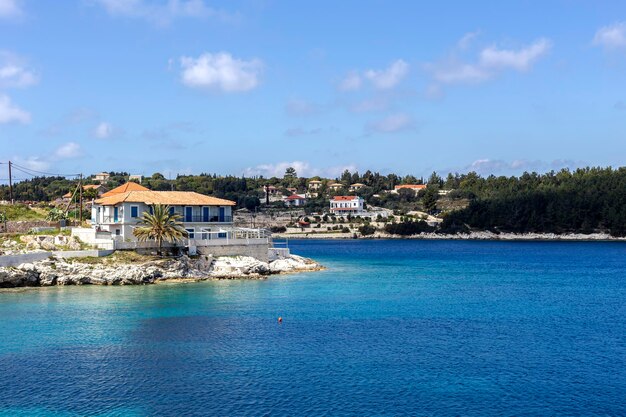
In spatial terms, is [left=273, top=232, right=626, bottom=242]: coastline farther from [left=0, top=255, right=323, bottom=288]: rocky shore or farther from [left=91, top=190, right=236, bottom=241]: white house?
[left=0, top=255, right=323, bottom=288]: rocky shore

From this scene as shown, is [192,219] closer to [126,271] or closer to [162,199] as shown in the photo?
[162,199]

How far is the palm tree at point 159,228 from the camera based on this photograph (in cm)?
6003

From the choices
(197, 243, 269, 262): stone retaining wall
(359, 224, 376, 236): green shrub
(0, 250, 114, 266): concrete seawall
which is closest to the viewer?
(0, 250, 114, 266): concrete seawall

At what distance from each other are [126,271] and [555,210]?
141 m

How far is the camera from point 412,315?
44188 mm

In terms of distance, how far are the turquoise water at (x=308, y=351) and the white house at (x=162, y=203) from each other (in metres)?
10.7

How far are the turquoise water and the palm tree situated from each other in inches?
254

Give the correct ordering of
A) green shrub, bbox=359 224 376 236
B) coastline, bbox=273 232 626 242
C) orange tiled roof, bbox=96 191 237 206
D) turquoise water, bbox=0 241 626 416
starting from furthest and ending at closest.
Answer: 1. green shrub, bbox=359 224 376 236
2. coastline, bbox=273 232 626 242
3. orange tiled roof, bbox=96 191 237 206
4. turquoise water, bbox=0 241 626 416

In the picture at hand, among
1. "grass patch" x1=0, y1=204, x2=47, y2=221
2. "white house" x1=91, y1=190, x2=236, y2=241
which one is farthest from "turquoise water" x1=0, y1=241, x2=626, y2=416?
"grass patch" x1=0, y1=204, x2=47, y2=221

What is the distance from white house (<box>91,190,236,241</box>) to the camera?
63.8m

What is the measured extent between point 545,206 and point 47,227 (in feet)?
463

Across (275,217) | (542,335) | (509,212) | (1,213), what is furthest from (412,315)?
(275,217)

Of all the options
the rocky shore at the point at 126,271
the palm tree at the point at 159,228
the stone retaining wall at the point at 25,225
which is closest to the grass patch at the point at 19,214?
the stone retaining wall at the point at 25,225

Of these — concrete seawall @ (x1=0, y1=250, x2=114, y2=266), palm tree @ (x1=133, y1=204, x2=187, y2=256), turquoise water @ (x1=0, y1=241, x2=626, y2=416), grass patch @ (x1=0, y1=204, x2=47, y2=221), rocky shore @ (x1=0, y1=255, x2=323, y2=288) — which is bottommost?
turquoise water @ (x1=0, y1=241, x2=626, y2=416)
